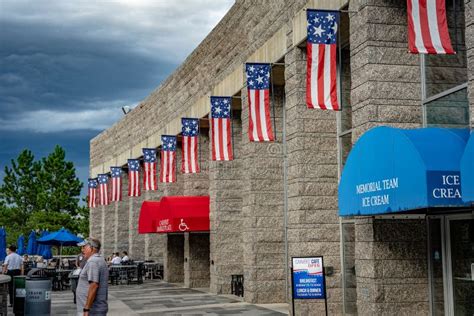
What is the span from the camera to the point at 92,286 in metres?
9.08

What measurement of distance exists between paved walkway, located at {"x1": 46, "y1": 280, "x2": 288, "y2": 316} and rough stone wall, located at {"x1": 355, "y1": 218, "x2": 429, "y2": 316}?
17.8 feet

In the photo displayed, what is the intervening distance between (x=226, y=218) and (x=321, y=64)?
11.2m

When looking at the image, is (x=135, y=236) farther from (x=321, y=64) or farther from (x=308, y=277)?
(x=321, y=64)

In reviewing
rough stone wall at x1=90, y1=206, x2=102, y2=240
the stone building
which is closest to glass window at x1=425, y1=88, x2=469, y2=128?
the stone building

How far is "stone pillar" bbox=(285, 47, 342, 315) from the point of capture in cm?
1573

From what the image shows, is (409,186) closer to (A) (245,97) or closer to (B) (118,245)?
(A) (245,97)

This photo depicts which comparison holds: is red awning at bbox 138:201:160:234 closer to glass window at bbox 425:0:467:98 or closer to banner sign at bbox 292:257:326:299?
banner sign at bbox 292:257:326:299

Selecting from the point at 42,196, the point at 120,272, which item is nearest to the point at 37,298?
the point at 120,272

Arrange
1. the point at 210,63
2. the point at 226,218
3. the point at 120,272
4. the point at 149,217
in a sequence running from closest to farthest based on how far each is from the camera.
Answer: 1. the point at 226,218
2. the point at 210,63
3. the point at 149,217
4. the point at 120,272

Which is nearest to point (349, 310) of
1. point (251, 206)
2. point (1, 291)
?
point (251, 206)

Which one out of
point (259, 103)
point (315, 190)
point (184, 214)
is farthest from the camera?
point (184, 214)

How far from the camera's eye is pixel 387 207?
33.8 feet

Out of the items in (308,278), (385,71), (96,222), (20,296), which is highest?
(385,71)

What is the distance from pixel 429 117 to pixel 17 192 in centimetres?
7863
